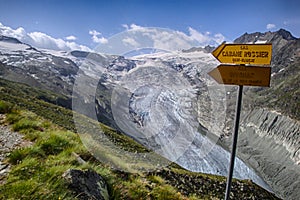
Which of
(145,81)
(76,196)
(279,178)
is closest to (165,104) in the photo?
(145,81)

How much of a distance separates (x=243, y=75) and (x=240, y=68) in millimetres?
158

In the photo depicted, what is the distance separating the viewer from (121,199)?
547 cm

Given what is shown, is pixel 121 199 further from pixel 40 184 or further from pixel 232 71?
pixel 232 71

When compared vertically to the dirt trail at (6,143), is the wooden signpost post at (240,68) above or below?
above

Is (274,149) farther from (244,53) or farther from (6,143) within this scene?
(6,143)

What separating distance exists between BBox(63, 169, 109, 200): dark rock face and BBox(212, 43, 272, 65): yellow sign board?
3.61 metres

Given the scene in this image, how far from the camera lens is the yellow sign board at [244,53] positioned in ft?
16.5

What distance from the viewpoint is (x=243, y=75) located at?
5.34 m

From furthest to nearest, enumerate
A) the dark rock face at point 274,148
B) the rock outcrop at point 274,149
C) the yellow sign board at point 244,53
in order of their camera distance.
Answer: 1. the dark rock face at point 274,148
2. the rock outcrop at point 274,149
3. the yellow sign board at point 244,53

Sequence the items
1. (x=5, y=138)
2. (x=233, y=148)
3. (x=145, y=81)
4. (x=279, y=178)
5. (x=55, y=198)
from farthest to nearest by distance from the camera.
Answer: (x=279, y=178)
(x=145, y=81)
(x=5, y=138)
(x=233, y=148)
(x=55, y=198)

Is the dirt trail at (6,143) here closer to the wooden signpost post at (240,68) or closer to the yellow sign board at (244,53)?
the wooden signpost post at (240,68)

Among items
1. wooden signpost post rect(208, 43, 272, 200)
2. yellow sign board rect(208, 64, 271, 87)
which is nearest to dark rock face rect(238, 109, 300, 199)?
wooden signpost post rect(208, 43, 272, 200)

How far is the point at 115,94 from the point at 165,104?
1.49 metres

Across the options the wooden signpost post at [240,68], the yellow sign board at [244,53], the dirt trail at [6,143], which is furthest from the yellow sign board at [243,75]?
the dirt trail at [6,143]
